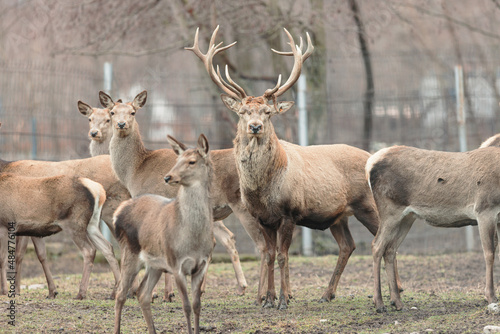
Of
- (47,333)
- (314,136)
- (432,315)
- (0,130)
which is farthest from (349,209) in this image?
(0,130)

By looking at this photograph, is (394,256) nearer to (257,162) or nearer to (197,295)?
(257,162)

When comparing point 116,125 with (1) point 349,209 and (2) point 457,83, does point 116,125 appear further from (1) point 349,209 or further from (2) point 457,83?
(2) point 457,83

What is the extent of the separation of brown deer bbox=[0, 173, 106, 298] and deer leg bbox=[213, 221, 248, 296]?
6.40 ft

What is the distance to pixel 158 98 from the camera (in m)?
13.7

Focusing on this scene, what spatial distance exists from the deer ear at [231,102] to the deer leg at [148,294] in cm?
253

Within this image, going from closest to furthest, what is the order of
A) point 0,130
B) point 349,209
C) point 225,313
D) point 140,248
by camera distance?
point 140,248 → point 225,313 → point 349,209 → point 0,130

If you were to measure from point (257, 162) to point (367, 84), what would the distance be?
25.2 feet

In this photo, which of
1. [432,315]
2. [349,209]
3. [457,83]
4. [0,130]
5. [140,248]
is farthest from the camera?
[457,83]

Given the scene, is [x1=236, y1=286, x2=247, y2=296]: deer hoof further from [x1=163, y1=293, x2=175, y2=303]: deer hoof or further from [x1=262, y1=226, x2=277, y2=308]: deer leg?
[x1=262, y1=226, x2=277, y2=308]: deer leg

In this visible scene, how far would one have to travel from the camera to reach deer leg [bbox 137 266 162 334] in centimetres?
644

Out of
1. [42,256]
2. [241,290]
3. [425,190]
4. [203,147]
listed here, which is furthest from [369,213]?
[42,256]

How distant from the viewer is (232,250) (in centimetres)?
987

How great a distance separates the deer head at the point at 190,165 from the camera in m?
6.35

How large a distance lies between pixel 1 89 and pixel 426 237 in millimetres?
8205
